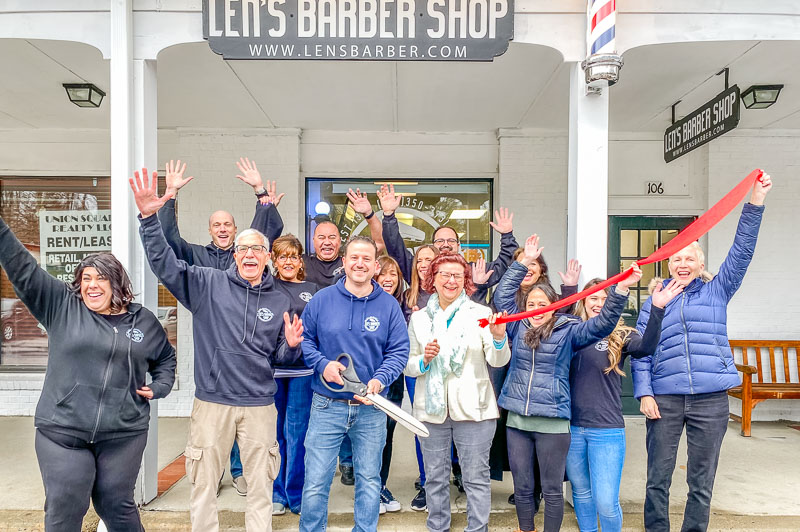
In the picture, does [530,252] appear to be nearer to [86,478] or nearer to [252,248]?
[252,248]

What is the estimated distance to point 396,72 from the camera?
14.9ft

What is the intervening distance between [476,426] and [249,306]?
55.1 inches

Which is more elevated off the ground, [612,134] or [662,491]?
[612,134]

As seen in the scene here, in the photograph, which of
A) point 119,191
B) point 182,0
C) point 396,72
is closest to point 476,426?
point 119,191

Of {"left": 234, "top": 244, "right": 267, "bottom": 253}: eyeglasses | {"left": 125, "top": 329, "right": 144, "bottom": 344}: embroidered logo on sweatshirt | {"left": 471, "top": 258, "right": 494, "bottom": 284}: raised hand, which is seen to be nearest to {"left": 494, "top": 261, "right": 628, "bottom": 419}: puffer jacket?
{"left": 471, "top": 258, "right": 494, "bottom": 284}: raised hand

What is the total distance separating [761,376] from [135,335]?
6144 mm

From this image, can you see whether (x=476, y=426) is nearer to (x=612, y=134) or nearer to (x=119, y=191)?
(x=119, y=191)

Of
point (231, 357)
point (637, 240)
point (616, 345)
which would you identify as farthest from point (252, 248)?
point (637, 240)

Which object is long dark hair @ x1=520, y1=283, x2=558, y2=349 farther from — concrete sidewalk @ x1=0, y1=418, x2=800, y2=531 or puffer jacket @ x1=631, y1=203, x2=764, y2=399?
concrete sidewalk @ x1=0, y1=418, x2=800, y2=531

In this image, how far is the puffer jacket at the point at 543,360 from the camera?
2980mm

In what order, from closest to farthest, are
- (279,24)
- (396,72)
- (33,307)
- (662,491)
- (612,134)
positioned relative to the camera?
(33,307) → (662,491) → (279,24) → (396,72) → (612,134)

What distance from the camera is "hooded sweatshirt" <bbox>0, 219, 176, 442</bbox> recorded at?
252cm

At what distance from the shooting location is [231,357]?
2928 millimetres

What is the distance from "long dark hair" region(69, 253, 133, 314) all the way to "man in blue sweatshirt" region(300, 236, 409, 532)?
2.97 feet
